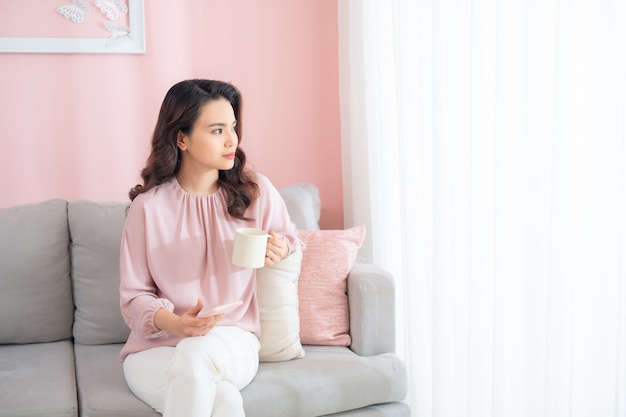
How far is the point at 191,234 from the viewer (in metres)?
2.13

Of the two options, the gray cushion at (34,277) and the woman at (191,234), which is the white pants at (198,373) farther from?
→ the gray cushion at (34,277)

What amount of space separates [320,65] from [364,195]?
2.18 ft

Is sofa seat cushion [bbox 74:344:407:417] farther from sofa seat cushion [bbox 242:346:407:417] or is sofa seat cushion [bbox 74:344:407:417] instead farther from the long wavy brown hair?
the long wavy brown hair

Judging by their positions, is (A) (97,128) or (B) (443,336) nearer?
(B) (443,336)

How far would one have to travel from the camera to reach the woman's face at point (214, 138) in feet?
6.97

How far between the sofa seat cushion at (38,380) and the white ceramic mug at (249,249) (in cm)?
62

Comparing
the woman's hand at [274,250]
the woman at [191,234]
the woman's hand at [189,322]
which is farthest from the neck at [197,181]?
the woman's hand at [189,322]

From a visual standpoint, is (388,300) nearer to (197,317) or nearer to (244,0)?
(197,317)

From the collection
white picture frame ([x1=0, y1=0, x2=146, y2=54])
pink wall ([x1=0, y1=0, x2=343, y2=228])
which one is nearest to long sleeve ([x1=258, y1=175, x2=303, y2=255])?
pink wall ([x1=0, y1=0, x2=343, y2=228])

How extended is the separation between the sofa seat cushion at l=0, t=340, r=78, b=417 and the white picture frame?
1.12m

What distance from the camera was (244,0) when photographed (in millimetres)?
3064

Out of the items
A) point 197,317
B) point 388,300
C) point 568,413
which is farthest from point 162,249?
point 568,413

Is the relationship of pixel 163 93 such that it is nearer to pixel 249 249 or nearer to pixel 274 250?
pixel 274 250

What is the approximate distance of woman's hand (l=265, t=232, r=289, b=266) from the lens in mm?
2074
